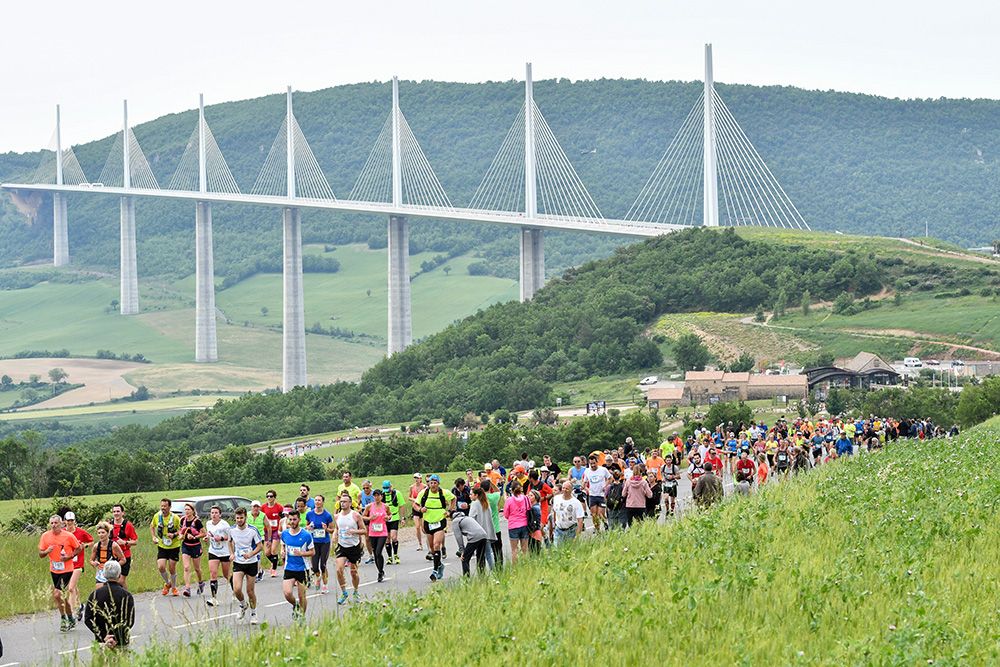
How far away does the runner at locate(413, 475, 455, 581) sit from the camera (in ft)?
74.9

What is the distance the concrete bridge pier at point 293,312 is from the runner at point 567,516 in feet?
364

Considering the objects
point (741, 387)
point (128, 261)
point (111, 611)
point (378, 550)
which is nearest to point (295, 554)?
point (378, 550)

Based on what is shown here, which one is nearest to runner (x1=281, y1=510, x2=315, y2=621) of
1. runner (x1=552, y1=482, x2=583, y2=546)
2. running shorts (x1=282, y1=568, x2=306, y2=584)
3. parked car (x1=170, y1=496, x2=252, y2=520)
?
running shorts (x1=282, y1=568, x2=306, y2=584)

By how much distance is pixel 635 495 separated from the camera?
24.6m

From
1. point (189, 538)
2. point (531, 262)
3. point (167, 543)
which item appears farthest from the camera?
point (531, 262)

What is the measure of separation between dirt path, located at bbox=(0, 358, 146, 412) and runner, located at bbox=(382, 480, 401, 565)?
4880 inches

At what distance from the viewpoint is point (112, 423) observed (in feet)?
421

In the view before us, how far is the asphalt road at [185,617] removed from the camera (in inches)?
696

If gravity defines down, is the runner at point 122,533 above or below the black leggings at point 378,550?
above

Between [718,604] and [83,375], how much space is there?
151m

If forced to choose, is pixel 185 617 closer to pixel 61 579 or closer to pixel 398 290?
pixel 61 579

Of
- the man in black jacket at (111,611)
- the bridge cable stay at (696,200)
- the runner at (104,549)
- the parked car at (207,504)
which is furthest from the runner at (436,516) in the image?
the bridge cable stay at (696,200)

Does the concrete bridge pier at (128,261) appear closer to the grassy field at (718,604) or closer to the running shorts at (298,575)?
the grassy field at (718,604)

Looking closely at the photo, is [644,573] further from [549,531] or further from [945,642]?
[549,531]
